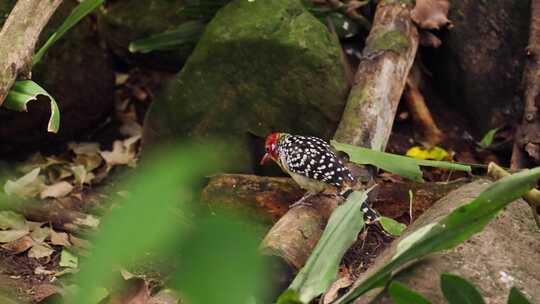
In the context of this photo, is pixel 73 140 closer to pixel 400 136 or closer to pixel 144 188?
pixel 400 136

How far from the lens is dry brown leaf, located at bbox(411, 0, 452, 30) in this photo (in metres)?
4.38

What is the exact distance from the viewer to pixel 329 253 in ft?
7.02

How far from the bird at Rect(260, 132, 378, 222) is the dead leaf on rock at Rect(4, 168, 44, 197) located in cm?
144

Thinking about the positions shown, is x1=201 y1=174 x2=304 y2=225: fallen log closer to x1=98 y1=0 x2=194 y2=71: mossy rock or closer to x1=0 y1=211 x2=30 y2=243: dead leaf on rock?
x1=0 y1=211 x2=30 y2=243: dead leaf on rock

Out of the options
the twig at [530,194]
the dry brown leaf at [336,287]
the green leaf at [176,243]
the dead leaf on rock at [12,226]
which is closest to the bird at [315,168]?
the dry brown leaf at [336,287]

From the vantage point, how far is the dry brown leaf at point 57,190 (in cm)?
438

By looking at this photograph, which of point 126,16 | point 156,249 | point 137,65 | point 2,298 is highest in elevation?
point 156,249

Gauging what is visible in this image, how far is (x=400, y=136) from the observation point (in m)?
4.56

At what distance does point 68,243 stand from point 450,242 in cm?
217

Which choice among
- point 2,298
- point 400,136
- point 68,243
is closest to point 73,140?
point 68,243

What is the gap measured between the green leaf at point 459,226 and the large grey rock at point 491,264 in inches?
8.2

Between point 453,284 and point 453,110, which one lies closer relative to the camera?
point 453,284

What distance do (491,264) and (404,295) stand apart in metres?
0.59

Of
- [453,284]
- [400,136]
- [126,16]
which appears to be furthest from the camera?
[126,16]
